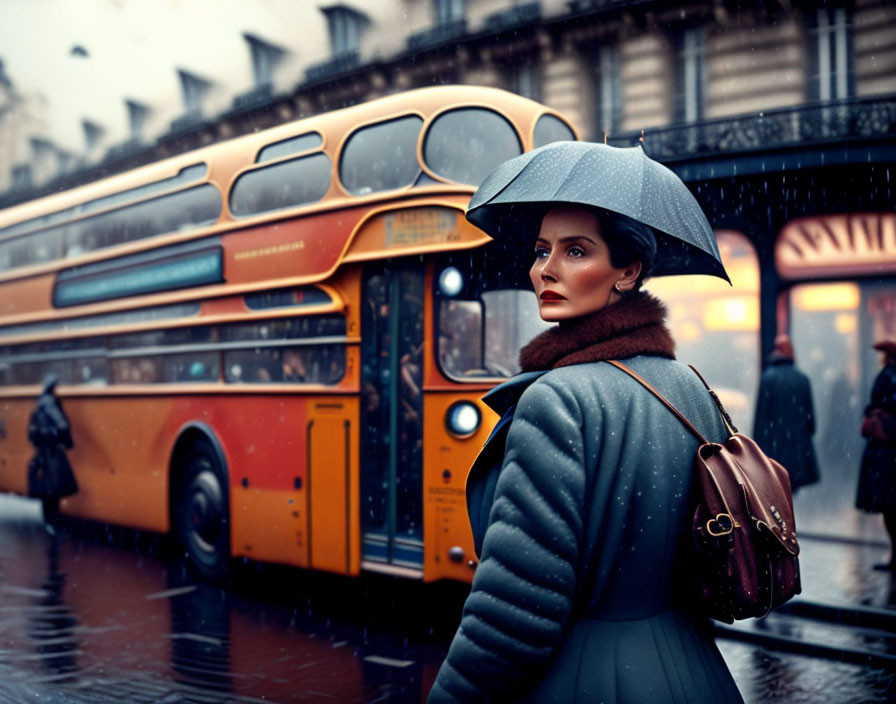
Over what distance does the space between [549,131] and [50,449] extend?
23.2 feet

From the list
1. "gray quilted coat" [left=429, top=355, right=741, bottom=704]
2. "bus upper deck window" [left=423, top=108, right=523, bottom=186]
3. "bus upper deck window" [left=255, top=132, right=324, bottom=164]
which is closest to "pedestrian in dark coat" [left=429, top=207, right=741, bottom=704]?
"gray quilted coat" [left=429, top=355, right=741, bottom=704]

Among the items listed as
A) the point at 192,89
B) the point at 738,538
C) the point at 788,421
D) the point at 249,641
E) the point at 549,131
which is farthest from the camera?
the point at 192,89

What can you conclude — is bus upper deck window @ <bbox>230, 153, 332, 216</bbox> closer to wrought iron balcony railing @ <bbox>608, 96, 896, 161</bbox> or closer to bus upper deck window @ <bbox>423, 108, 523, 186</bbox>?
bus upper deck window @ <bbox>423, 108, 523, 186</bbox>

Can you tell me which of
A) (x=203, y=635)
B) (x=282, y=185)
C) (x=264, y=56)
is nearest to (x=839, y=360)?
→ (x=282, y=185)

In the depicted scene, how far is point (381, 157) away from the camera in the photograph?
748cm

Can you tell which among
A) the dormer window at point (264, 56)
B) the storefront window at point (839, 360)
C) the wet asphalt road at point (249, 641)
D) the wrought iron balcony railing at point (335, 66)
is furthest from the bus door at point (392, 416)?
the dormer window at point (264, 56)

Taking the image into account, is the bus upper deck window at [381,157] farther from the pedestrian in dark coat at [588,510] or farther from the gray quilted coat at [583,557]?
the gray quilted coat at [583,557]

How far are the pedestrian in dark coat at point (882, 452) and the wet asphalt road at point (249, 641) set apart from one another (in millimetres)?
827

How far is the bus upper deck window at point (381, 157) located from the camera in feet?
23.7

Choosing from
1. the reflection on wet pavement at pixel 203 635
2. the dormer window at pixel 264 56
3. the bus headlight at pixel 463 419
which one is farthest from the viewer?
the dormer window at pixel 264 56

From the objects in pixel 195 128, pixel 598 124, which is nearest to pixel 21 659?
pixel 598 124

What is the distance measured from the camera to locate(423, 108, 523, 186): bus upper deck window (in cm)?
700

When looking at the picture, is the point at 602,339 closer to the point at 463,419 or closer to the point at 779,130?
the point at 463,419

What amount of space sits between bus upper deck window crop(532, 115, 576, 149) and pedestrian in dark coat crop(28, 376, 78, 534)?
6809mm
